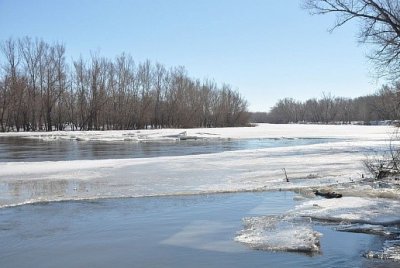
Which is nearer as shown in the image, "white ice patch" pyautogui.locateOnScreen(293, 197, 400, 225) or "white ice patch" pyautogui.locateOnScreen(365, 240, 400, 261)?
"white ice patch" pyautogui.locateOnScreen(365, 240, 400, 261)

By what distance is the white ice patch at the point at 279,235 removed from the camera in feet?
23.8

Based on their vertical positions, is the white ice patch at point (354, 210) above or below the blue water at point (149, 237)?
above

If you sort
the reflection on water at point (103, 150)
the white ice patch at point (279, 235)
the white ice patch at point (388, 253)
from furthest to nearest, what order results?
the reflection on water at point (103, 150), the white ice patch at point (279, 235), the white ice patch at point (388, 253)

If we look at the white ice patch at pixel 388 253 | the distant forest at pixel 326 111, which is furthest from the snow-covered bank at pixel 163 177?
the distant forest at pixel 326 111

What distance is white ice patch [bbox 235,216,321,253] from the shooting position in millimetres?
7258

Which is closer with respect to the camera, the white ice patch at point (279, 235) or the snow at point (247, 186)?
the white ice patch at point (279, 235)

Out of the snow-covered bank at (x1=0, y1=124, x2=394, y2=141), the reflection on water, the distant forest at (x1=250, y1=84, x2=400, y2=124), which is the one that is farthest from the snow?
the distant forest at (x1=250, y1=84, x2=400, y2=124)

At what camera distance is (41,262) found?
6.70 meters

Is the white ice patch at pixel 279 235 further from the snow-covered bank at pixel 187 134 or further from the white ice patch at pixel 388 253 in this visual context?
the snow-covered bank at pixel 187 134

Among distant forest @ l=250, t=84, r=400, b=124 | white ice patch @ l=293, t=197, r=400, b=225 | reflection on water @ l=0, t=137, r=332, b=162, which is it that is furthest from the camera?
distant forest @ l=250, t=84, r=400, b=124

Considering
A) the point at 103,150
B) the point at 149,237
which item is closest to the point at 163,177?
the point at 149,237

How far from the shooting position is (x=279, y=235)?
7.89 meters

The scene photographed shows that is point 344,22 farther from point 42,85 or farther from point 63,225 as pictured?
point 42,85

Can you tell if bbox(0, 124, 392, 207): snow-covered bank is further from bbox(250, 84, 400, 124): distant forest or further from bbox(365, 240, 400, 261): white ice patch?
bbox(250, 84, 400, 124): distant forest
